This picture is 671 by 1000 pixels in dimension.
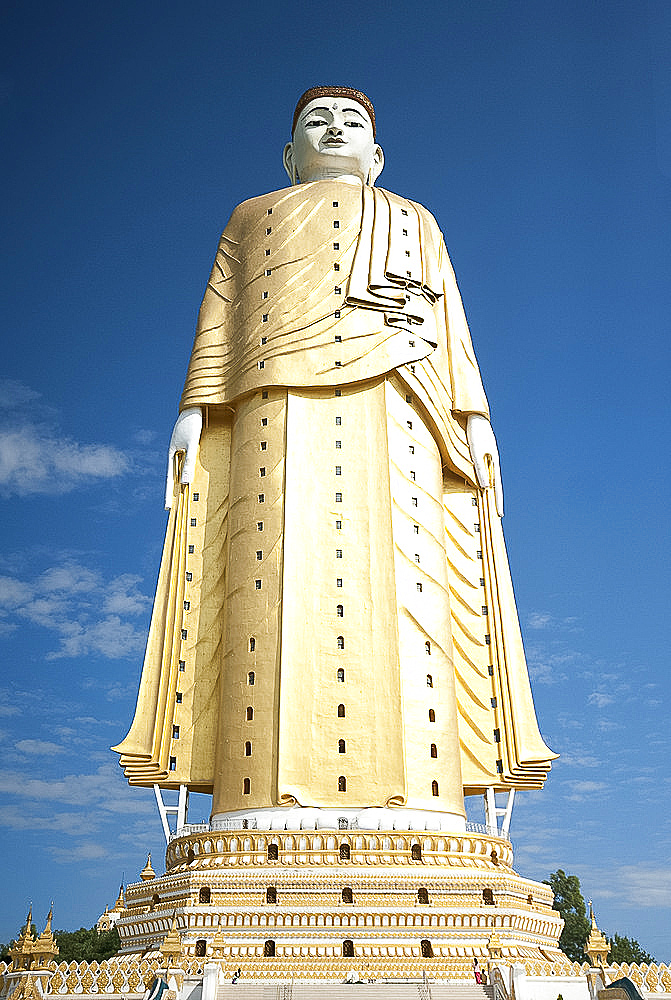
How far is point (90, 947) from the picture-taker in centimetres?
2539

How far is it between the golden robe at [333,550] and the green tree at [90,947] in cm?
442

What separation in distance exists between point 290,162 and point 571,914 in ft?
81.7

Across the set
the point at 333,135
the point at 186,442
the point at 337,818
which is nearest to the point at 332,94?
the point at 333,135

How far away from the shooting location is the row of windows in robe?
18516mm

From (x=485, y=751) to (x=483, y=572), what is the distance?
15.3 ft

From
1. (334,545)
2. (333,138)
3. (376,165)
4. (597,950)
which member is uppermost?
(376,165)

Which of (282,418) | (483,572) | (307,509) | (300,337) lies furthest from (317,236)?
(483,572)

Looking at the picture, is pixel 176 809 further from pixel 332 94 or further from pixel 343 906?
pixel 332 94

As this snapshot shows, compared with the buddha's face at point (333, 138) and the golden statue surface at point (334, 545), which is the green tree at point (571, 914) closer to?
the golden statue surface at point (334, 545)

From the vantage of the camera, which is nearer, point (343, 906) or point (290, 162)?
point (343, 906)

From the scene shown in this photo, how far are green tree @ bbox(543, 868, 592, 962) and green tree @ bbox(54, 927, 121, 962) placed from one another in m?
13.5

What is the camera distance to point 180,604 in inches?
1005

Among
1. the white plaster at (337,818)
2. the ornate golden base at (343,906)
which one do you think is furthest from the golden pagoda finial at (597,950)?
the white plaster at (337,818)

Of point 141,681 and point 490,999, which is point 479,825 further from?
point 141,681
